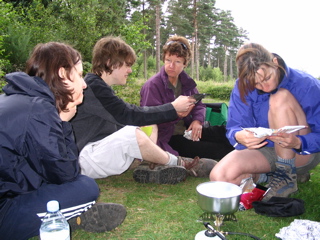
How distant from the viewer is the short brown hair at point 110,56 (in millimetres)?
2635

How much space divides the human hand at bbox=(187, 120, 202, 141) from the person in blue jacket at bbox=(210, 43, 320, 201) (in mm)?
880

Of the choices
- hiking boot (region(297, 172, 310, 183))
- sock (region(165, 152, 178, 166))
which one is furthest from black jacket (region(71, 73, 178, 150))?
hiking boot (region(297, 172, 310, 183))

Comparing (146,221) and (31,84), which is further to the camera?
(146,221)

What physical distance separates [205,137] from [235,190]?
68.3 inches

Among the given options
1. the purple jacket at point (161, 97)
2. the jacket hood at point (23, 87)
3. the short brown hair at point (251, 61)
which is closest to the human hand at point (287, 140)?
the short brown hair at point (251, 61)

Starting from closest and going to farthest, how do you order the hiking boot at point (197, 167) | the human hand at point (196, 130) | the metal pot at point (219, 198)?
the metal pot at point (219, 198) < the hiking boot at point (197, 167) < the human hand at point (196, 130)

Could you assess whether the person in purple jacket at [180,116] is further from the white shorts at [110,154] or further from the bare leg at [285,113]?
the bare leg at [285,113]

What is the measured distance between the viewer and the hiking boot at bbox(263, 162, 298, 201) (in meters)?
2.13

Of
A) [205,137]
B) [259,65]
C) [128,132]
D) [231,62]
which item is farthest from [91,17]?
[231,62]

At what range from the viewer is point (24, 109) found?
52.4 inches

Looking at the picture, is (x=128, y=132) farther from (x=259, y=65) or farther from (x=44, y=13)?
(x=44, y=13)

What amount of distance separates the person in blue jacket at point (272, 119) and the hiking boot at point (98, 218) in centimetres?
83

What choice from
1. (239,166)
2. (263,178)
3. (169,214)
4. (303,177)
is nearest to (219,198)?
(169,214)

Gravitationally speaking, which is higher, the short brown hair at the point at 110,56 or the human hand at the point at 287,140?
the short brown hair at the point at 110,56
